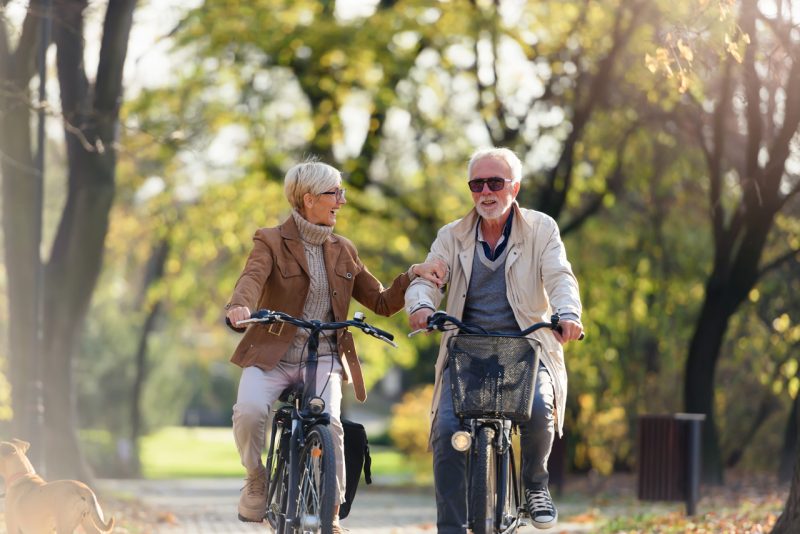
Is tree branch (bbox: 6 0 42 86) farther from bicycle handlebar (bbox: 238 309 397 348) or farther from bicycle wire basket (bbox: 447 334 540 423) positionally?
bicycle wire basket (bbox: 447 334 540 423)

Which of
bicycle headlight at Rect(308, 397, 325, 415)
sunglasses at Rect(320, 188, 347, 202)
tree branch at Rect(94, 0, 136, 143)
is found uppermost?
tree branch at Rect(94, 0, 136, 143)

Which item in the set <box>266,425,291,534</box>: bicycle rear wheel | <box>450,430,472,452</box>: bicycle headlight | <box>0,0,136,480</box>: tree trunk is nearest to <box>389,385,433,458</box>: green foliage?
<box>0,0,136,480</box>: tree trunk

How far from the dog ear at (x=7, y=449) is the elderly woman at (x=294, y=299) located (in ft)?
4.44

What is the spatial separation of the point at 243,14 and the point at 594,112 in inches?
211

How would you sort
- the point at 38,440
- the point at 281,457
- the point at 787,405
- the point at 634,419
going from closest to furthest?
the point at 281,457, the point at 38,440, the point at 787,405, the point at 634,419

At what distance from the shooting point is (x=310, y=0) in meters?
22.5

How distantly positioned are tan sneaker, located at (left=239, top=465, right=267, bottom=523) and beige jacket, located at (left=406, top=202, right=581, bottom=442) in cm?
108

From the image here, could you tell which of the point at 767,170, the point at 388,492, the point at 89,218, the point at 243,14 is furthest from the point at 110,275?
the point at 767,170

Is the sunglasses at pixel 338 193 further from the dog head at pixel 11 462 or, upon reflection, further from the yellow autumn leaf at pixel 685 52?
the yellow autumn leaf at pixel 685 52

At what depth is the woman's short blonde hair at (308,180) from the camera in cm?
764

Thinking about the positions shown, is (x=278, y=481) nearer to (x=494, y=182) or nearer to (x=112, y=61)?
(x=494, y=182)

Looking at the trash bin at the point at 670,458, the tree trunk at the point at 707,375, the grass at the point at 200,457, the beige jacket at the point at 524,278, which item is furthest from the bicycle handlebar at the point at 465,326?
the grass at the point at 200,457

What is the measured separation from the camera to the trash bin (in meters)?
15.2

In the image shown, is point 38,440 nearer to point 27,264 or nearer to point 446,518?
point 27,264
